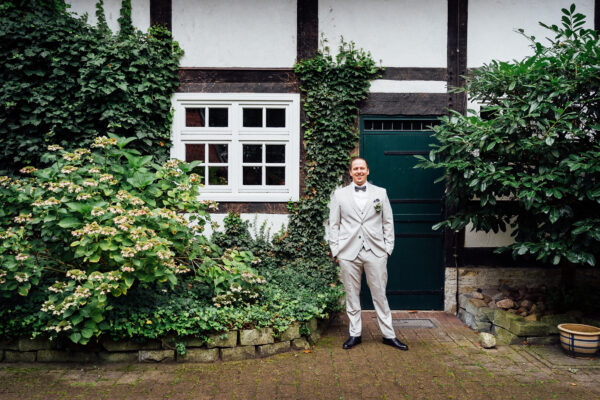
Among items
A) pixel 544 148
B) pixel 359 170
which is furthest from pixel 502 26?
pixel 359 170

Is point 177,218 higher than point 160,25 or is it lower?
lower

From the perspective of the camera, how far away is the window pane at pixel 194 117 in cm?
646

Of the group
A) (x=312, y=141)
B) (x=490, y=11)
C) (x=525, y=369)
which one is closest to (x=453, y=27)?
(x=490, y=11)

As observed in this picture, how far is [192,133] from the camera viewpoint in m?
6.40

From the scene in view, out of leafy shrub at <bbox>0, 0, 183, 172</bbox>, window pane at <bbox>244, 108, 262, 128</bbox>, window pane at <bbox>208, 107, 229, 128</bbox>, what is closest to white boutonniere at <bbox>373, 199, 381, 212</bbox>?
window pane at <bbox>244, 108, 262, 128</bbox>

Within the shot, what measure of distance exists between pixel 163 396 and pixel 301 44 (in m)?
4.75

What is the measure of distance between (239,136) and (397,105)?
2.28m

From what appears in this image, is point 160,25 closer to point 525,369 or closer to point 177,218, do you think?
point 177,218

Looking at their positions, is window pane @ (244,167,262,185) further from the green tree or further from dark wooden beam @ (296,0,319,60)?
the green tree

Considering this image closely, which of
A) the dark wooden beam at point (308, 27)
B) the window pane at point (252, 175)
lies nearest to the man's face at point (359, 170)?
the window pane at point (252, 175)

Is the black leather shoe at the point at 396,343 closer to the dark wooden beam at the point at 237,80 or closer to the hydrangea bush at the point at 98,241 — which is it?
the hydrangea bush at the point at 98,241

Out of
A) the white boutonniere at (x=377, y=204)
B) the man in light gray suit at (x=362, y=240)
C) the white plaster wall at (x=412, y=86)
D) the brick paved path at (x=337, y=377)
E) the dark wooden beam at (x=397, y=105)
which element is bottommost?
the brick paved path at (x=337, y=377)

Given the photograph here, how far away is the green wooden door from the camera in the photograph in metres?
6.33

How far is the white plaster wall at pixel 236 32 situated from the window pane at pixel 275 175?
1.46m
